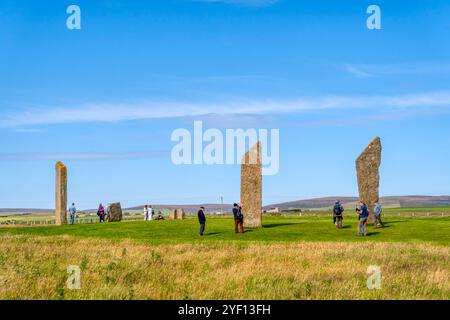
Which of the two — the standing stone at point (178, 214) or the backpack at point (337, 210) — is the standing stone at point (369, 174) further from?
the standing stone at point (178, 214)

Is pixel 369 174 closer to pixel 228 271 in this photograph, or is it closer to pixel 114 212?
pixel 228 271

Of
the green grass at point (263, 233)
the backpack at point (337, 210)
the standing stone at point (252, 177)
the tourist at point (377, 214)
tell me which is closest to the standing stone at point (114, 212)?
the green grass at point (263, 233)

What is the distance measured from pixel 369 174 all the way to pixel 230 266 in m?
20.0

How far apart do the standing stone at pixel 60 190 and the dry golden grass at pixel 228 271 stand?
18.7m

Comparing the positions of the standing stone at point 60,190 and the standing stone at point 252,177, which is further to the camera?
the standing stone at point 60,190

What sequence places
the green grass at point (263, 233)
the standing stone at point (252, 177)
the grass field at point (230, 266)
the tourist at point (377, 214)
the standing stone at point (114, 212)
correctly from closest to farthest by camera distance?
the grass field at point (230, 266)
the green grass at point (263, 233)
the standing stone at point (252, 177)
the tourist at point (377, 214)
the standing stone at point (114, 212)

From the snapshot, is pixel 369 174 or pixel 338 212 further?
pixel 369 174

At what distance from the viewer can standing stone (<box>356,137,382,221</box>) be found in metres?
38.1

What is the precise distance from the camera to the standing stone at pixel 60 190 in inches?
1849

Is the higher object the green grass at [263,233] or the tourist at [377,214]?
the tourist at [377,214]

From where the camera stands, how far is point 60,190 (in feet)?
155

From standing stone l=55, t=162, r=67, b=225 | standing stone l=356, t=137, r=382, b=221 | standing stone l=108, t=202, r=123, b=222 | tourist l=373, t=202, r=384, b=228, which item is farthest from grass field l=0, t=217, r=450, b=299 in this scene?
standing stone l=108, t=202, r=123, b=222

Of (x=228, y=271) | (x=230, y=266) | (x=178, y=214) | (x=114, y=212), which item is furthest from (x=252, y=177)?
(x=114, y=212)
